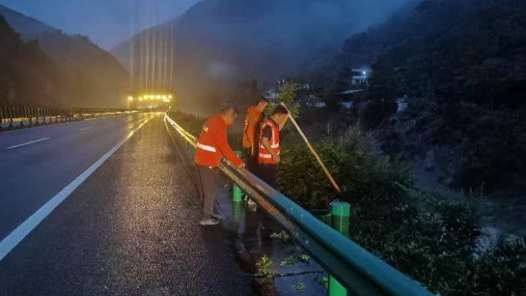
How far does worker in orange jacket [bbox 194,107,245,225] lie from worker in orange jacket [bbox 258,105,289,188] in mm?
441

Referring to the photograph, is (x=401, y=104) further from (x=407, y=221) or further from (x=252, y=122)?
(x=407, y=221)

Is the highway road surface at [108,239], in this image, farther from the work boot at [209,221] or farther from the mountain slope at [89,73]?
the mountain slope at [89,73]

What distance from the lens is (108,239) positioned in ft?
18.7

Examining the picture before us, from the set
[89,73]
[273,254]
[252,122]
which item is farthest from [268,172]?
[89,73]

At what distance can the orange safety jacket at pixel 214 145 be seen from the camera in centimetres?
632

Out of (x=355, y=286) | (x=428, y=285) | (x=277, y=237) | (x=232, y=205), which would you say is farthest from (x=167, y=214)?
(x=355, y=286)

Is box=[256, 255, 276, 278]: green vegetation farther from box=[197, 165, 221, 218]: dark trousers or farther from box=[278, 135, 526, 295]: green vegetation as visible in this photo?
box=[197, 165, 221, 218]: dark trousers

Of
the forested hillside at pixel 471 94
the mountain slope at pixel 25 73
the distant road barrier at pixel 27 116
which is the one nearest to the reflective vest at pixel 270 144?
the distant road barrier at pixel 27 116

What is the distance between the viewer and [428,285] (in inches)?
177

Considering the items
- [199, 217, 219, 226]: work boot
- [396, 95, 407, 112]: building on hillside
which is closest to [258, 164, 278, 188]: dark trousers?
[199, 217, 219, 226]: work boot

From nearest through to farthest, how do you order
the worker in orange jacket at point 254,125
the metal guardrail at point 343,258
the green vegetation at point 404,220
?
Result: the metal guardrail at point 343,258 → the green vegetation at point 404,220 → the worker in orange jacket at point 254,125

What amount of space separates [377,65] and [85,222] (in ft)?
315

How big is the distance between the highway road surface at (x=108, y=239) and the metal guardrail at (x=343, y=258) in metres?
0.77

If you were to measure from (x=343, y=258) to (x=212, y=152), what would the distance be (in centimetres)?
413
